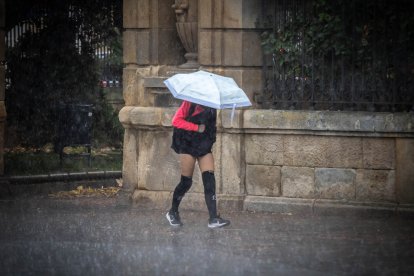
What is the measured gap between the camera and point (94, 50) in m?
20.1

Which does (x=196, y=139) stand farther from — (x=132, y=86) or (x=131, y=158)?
(x=132, y=86)

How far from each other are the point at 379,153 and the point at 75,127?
23.2 ft

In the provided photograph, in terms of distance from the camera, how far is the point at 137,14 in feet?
44.3

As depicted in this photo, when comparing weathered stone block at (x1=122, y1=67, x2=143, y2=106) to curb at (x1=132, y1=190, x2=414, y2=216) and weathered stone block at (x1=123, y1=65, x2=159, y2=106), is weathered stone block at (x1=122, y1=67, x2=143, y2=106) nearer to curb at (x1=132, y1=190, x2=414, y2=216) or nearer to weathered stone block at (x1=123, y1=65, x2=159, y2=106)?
weathered stone block at (x1=123, y1=65, x2=159, y2=106)

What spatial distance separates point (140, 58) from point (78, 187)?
2.96 metres

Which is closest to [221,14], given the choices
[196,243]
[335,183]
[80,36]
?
[335,183]

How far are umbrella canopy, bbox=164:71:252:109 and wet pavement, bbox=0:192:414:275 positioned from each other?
53.3 inches

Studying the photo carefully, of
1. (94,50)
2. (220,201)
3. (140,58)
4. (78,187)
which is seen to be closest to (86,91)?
(94,50)

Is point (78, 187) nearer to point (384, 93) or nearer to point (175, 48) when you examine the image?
point (175, 48)

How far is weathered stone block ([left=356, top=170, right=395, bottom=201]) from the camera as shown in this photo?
1197cm

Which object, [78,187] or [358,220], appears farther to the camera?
[78,187]

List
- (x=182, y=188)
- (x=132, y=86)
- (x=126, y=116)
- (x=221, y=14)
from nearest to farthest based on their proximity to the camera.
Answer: (x=182, y=188) → (x=221, y=14) → (x=126, y=116) → (x=132, y=86)


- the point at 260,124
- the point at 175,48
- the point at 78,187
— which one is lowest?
the point at 78,187

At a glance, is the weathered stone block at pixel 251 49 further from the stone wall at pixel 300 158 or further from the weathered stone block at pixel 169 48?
the weathered stone block at pixel 169 48
